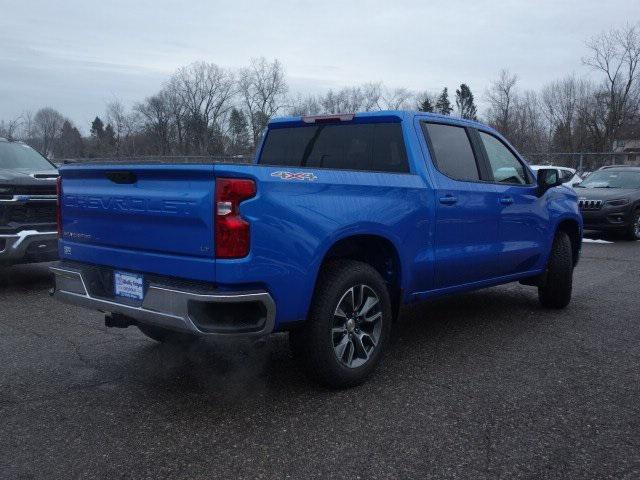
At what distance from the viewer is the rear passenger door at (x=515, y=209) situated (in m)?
5.39

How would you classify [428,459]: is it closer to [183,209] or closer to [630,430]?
[630,430]

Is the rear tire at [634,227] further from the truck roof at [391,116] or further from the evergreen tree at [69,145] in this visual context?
the evergreen tree at [69,145]

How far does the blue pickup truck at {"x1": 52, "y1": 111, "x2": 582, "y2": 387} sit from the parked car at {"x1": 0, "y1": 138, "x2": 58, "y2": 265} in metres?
2.89

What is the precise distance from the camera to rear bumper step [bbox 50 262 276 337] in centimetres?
325

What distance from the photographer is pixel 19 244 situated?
6730 millimetres

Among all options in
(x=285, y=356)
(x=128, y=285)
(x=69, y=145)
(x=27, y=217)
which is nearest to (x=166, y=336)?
(x=285, y=356)

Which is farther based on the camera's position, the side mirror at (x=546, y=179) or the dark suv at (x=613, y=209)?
the dark suv at (x=613, y=209)

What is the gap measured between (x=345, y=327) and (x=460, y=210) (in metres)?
1.55

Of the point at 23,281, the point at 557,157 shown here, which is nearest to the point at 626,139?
the point at 557,157

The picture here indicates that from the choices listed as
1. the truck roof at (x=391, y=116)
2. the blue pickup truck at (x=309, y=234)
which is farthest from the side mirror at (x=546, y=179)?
the truck roof at (x=391, y=116)

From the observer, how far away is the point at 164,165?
3455 millimetres

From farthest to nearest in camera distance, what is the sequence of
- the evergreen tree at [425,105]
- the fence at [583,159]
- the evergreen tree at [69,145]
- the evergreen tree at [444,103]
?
Answer: 1. the evergreen tree at [444,103]
2. the evergreen tree at [425,105]
3. the evergreen tree at [69,145]
4. the fence at [583,159]

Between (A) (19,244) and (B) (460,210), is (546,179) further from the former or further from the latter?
(A) (19,244)

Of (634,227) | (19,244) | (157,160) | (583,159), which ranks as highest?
(583,159)
